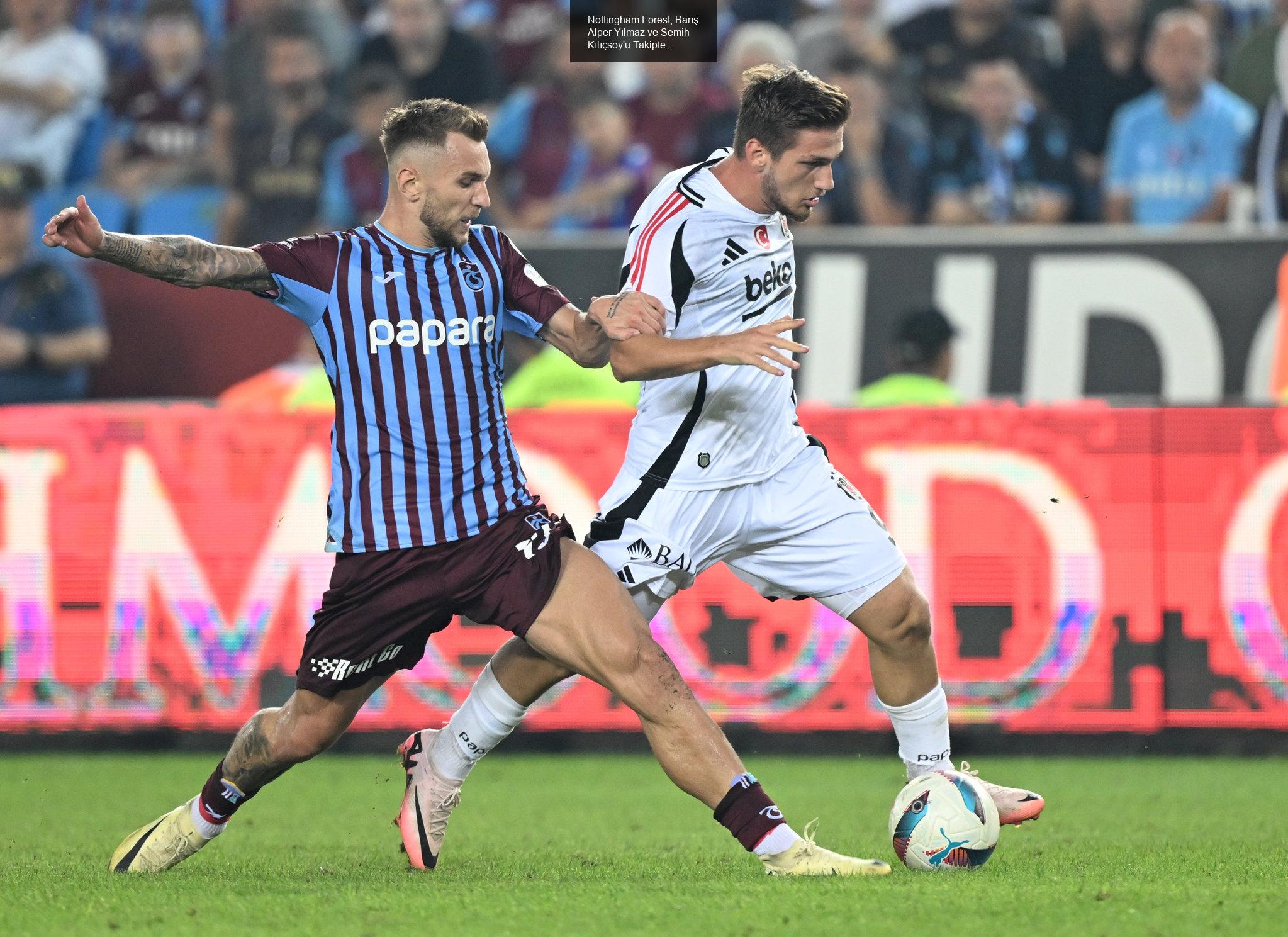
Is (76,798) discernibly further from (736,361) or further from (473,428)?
(736,361)

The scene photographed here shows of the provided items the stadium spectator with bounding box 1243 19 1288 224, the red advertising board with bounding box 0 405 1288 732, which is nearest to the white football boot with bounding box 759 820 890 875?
the red advertising board with bounding box 0 405 1288 732

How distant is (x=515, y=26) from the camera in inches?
524

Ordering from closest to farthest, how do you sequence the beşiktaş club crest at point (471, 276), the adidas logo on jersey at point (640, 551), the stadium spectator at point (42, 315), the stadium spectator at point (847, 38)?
the beşiktaş club crest at point (471, 276)
the adidas logo on jersey at point (640, 551)
the stadium spectator at point (42, 315)
the stadium spectator at point (847, 38)

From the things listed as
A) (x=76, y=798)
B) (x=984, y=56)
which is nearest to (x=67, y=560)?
(x=76, y=798)

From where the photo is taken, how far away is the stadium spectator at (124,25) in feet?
44.8

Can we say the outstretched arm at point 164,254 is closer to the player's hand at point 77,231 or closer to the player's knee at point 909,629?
the player's hand at point 77,231

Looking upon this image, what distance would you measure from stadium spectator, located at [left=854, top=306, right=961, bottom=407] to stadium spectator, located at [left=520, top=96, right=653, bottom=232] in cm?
295

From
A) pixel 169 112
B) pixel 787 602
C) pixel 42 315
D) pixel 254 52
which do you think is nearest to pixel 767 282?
pixel 787 602

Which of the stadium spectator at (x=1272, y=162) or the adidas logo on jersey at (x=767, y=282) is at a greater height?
the stadium spectator at (x=1272, y=162)

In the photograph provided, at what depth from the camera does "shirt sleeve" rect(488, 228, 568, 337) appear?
5371 millimetres

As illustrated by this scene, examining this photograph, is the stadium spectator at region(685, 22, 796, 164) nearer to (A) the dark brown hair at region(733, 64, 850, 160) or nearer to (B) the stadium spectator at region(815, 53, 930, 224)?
(B) the stadium spectator at region(815, 53, 930, 224)

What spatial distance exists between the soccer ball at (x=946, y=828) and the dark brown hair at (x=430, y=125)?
240 centimetres

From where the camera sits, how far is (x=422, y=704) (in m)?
8.70

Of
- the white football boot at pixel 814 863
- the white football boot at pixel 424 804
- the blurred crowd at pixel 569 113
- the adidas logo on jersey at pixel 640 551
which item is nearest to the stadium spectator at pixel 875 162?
the blurred crowd at pixel 569 113
